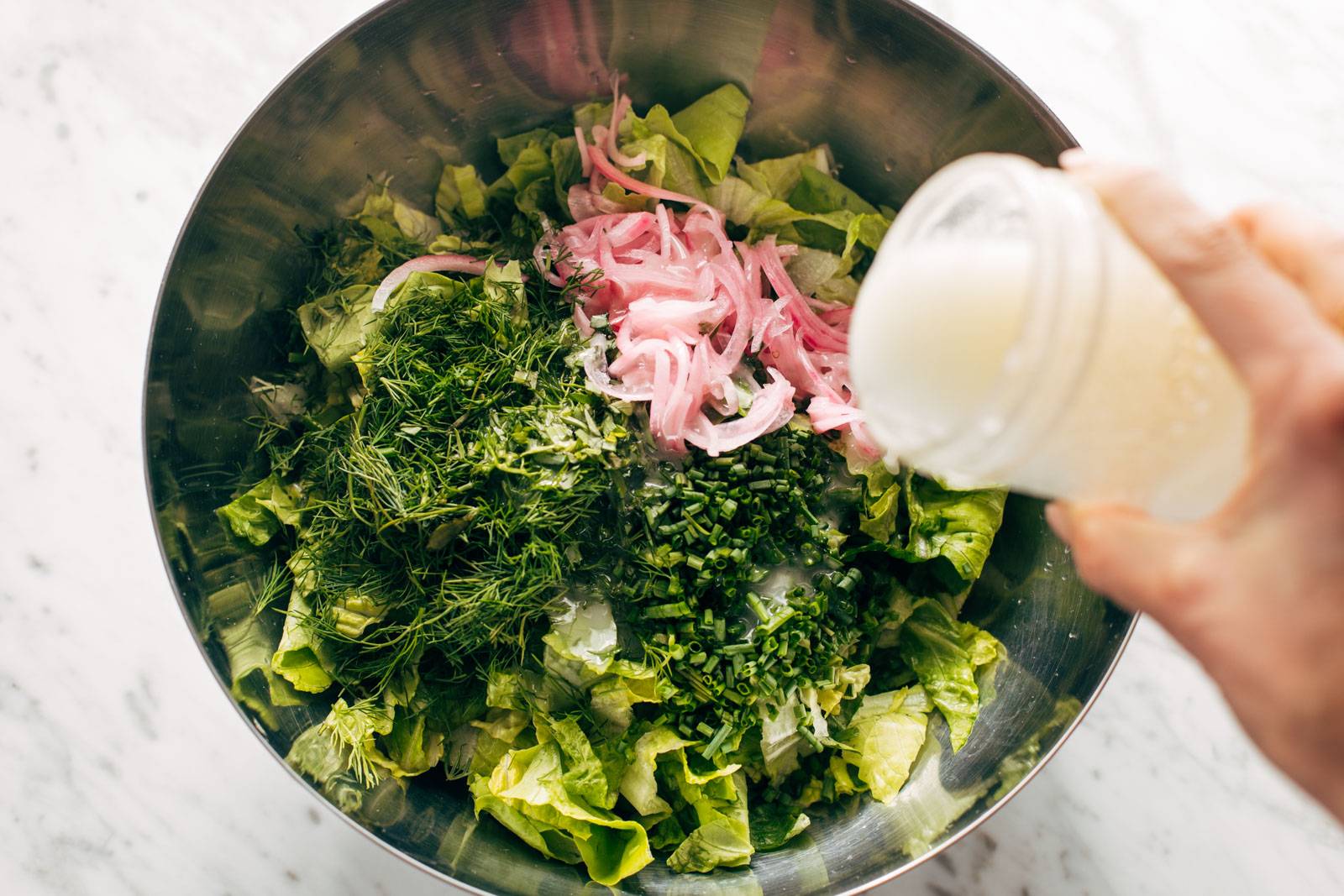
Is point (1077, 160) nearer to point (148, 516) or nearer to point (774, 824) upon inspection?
point (774, 824)

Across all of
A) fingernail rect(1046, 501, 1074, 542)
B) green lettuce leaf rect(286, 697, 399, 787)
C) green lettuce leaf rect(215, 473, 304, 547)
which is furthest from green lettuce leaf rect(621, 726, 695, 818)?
fingernail rect(1046, 501, 1074, 542)

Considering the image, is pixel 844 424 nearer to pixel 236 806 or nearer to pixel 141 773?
pixel 236 806

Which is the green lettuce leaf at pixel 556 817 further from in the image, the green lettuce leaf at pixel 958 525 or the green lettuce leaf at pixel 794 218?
the green lettuce leaf at pixel 794 218

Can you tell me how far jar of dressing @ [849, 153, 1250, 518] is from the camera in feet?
3.10

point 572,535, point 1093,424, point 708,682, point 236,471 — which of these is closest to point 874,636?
point 708,682

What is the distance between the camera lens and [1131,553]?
98 cm

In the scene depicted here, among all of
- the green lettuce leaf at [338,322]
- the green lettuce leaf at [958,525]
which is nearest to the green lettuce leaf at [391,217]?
the green lettuce leaf at [338,322]

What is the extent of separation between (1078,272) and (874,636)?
1.22m

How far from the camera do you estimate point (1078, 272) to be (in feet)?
3.14

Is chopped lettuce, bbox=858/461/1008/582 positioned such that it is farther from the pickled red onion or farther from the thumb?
the thumb

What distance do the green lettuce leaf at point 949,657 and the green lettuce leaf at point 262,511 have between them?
137 cm

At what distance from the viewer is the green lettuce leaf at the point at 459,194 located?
2119 millimetres

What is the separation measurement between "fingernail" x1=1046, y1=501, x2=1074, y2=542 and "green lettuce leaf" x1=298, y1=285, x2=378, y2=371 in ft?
4.75

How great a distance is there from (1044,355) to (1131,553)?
247 mm
